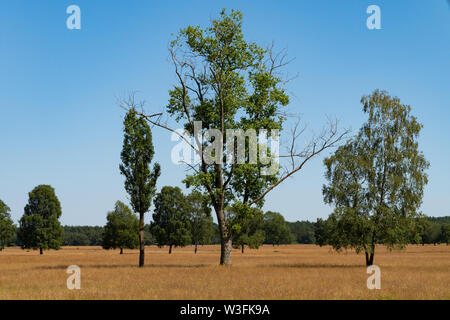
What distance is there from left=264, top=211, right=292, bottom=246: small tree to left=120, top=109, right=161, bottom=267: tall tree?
364 feet

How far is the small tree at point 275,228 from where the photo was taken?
5778 inches

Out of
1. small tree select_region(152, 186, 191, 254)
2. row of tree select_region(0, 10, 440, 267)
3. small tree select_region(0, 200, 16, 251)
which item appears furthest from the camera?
small tree select_region(152, 186, 191, 254)

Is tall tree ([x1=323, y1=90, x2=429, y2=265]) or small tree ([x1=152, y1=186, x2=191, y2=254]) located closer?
tall tree ([x1=323, y1=90, x2=429, y2=265])

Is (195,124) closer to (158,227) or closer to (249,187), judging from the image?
(249,187)

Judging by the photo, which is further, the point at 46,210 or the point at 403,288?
the point at 46,210

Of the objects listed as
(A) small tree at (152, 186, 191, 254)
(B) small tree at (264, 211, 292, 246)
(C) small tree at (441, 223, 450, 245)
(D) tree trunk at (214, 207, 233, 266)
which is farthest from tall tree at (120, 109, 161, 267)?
(C) small tree at (441, 223, 450, 245)

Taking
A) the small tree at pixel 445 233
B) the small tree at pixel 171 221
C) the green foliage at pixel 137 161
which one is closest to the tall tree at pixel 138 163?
the green foliage at pixel 137 161

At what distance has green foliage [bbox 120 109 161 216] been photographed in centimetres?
3606

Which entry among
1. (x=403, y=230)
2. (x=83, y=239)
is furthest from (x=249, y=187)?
(x=83, y=239)

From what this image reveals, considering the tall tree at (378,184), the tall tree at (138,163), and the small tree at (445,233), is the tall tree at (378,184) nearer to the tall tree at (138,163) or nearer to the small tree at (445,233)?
the tall tree at (138,163)

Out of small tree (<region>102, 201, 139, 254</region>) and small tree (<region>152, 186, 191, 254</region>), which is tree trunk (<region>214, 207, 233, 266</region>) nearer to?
small tree (<region>152, 186, 191, 254</region>)

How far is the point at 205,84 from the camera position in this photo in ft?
122

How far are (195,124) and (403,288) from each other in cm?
2101

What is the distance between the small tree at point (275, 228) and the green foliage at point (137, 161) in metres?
111
